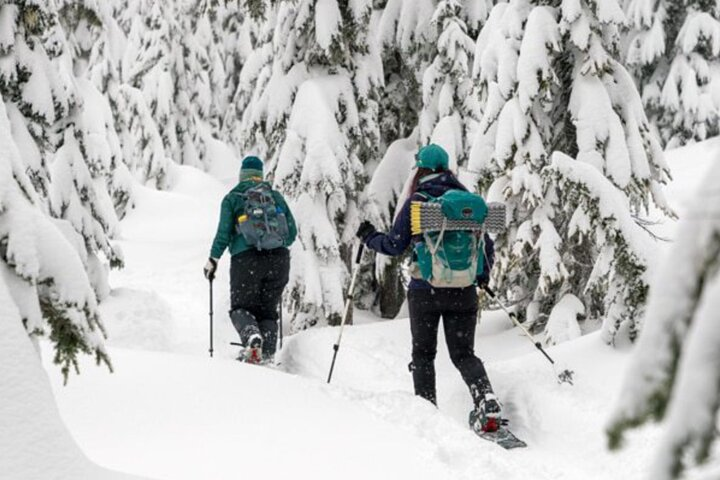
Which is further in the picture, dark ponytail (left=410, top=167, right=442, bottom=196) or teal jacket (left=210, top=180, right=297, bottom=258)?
teal jacket (left=210, top=180, right=297, bottom=258)

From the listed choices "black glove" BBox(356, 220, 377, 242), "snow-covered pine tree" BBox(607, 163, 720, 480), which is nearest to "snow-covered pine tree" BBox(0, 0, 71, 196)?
"black glove" BBox(356, 220, 377, 242)

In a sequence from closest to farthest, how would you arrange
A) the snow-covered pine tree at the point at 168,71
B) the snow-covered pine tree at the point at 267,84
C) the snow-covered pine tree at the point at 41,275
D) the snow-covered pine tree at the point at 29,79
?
the snow-covered pine tree at the point at 41,275 < the snow-covered pine tree at the point at 29,79 < the snow-covered pine tree at the point at 267,84 < the snow-covered pine tree at the point at 168,71

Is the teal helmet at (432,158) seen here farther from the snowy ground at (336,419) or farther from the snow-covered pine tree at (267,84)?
the snow-covered pine tree at (267,84)

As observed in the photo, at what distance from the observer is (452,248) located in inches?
242

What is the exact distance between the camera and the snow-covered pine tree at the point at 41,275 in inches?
124

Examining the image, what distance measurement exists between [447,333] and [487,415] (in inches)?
29.9

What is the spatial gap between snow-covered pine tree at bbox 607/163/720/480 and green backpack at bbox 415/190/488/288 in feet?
16.1

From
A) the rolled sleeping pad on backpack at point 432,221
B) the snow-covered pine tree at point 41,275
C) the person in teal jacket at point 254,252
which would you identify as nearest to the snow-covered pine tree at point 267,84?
the person in teal jacket at point 254,252

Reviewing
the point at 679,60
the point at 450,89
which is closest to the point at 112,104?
the point at 450,89

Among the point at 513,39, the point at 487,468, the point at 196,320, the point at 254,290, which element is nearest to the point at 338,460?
the point at 487,468

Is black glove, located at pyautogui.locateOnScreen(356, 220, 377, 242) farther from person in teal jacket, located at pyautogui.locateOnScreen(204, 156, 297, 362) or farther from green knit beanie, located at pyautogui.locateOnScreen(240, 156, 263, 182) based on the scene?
green knit beanie, located at pyautogui.locateOnScreen(240, 156, 263, 182)

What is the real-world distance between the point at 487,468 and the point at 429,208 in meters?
2.07

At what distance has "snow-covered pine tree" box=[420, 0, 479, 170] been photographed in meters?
10.8

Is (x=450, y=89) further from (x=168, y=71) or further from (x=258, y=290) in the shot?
(x=168, y=71)
